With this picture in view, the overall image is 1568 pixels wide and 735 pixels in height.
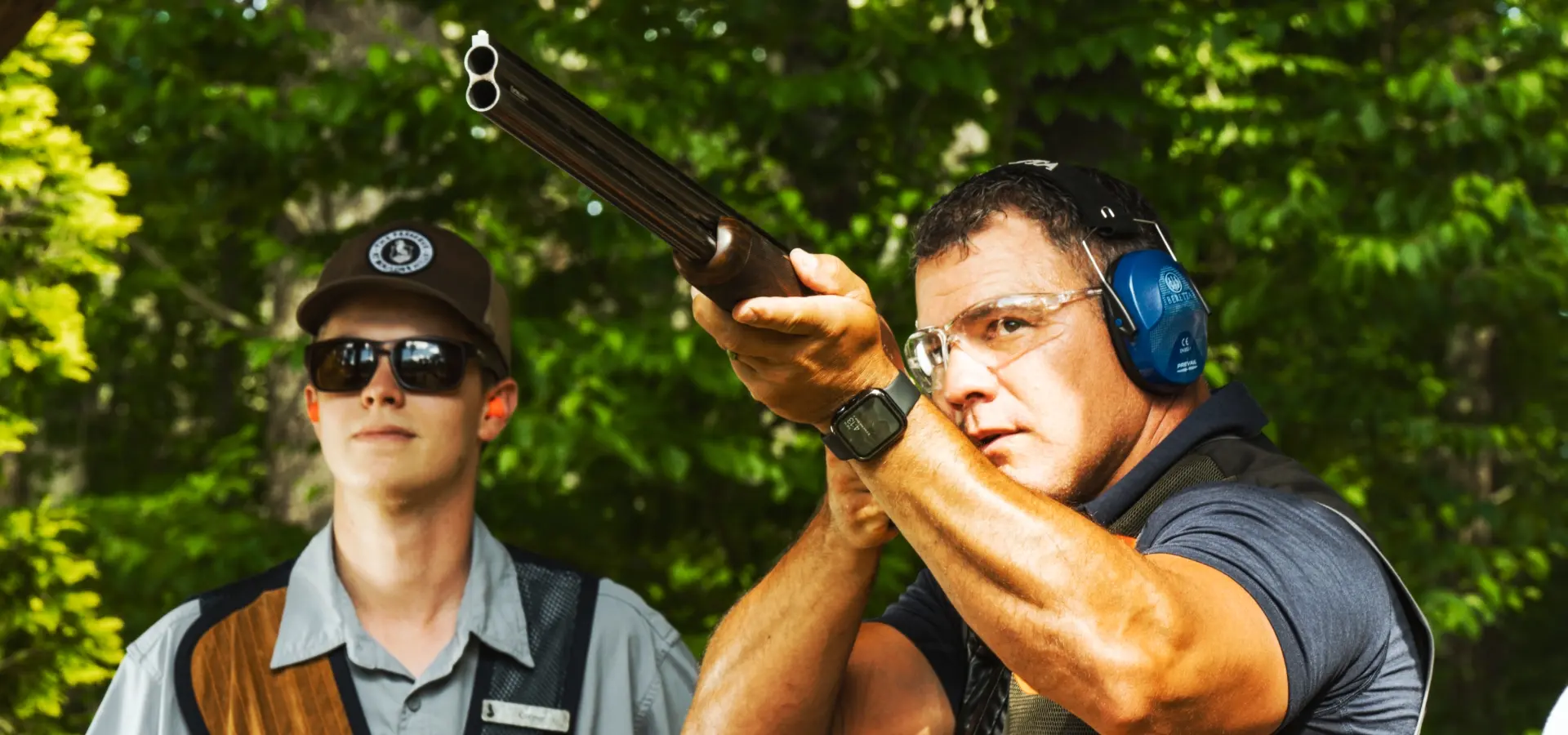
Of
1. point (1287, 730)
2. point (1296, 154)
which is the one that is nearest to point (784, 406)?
point (1287, 730)

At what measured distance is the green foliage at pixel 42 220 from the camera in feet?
16.6

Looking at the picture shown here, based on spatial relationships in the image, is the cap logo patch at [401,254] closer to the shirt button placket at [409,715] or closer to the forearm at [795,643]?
the shirt button placket at [409,715]

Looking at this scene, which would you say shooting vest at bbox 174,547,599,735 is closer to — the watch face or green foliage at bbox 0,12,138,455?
the watch face

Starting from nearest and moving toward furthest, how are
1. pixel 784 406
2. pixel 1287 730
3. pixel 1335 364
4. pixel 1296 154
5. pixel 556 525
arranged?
1. pixel 784 406
2. pixel 1287 730
3. pixel 556 525
4. pixel 1296 154
5. pixel 1335 364

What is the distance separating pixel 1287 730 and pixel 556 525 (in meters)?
4.04

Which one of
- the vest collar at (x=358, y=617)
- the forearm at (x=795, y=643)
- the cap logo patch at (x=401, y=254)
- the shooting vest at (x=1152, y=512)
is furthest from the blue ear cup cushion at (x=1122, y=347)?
the cap logo patch at (x=401, y=254)

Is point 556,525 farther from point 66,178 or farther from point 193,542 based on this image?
point 66,178

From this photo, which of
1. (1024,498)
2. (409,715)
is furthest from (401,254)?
(1024,498)

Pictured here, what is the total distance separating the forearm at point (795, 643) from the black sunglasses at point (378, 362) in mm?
1259

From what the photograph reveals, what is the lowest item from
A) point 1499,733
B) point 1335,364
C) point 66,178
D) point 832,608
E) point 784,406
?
point 1499,733

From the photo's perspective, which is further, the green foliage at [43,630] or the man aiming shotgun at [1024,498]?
the green foliage at [43,630]

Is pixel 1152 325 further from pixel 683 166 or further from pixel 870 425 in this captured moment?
pixel 683 166

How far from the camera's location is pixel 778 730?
7.87 ft

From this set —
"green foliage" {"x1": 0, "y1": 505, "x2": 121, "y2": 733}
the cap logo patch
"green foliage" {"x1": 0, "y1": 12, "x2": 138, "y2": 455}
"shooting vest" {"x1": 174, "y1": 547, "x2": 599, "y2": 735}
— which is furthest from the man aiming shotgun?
"green foliage" {"x1": 0, "y1": 12, "x2": 138, "y2": 455}
